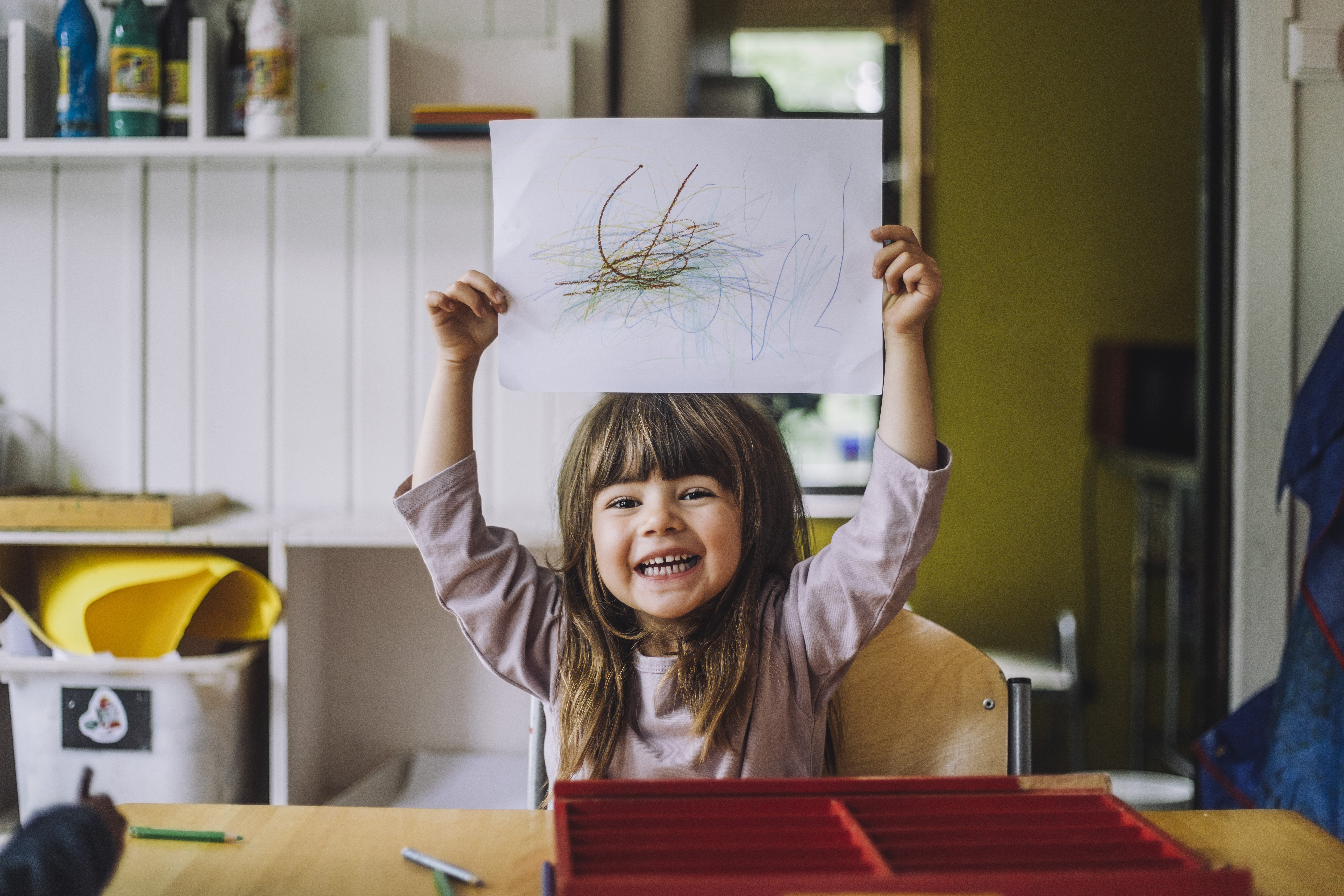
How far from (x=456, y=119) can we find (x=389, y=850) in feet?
3.99

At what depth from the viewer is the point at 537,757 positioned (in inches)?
39.9

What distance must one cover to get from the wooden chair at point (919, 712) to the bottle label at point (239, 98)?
3.95 ft

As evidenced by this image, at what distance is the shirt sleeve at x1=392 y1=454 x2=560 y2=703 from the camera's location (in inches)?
38.0

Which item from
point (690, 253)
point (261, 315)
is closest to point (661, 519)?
point (690, 253)

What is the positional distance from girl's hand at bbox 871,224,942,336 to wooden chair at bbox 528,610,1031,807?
0.99 ft

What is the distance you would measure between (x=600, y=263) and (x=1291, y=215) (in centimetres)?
139

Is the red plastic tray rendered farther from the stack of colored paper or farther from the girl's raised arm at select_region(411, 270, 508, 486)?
the stack of colored paper

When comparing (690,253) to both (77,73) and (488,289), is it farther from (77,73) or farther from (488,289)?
(77,73)

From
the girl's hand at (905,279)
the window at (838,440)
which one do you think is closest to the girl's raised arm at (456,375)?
the girl's hand at (905,279)

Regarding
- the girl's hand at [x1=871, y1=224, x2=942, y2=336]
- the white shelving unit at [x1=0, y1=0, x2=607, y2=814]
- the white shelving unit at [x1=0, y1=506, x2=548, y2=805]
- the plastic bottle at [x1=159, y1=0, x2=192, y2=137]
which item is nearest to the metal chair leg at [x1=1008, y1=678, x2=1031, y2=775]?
the girl's hand at [x1=871, y1=224, x2=942, y2=336]

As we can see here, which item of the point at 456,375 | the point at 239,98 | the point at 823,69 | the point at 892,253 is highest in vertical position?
the point at 823,69

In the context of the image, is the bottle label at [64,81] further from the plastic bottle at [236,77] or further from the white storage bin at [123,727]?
the white storage bin at [123,727]

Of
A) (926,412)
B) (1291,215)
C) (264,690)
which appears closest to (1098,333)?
(1291,215)

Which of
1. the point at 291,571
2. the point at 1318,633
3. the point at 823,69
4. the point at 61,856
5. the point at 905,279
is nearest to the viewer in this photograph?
the point at 61,856
